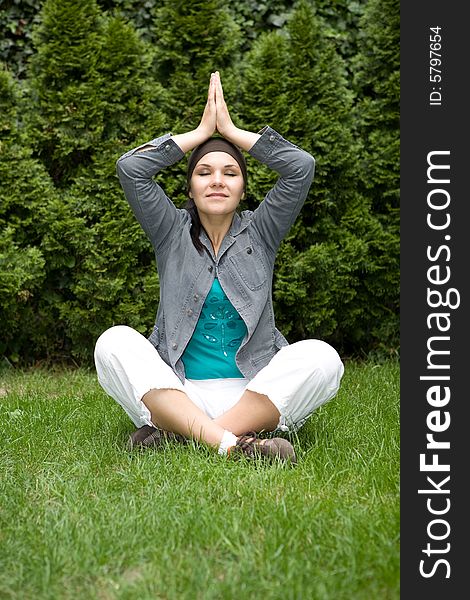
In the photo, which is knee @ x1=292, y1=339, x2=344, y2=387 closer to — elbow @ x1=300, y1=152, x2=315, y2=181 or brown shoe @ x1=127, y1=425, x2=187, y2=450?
brown shoe @ x1=127, y1=425, x2=187, y2=450

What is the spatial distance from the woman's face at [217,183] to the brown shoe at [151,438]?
0.92 metres

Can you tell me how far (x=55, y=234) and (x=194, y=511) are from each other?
3.04 meters

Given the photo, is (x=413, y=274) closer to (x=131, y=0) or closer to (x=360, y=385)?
(x=360, y=385)

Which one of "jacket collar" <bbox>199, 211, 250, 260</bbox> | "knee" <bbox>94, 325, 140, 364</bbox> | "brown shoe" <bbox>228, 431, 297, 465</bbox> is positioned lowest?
"brown shoe" <bbox>228, 431, 297, 465</bbox>

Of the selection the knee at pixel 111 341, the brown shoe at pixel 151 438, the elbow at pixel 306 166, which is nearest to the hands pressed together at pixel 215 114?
the elbow at pixel 306 166

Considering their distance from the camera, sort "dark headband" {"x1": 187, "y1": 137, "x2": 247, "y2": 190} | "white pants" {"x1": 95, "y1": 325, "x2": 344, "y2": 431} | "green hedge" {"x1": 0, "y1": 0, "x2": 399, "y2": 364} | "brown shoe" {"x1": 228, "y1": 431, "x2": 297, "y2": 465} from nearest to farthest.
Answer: "brown shoe" {"x1": 228, "y1": 431, "x2": 297, "y2": 465} → "white pants" {"x1": 95, "y1": 325, "x2": 344, "y2": 431} → "dark headband" {"x1": 187, "y1": 137, "x2": 247, "y2": 190} → "green hedge" {"x1": 0, "y1": 0, "x2": 399, "y2": 364}

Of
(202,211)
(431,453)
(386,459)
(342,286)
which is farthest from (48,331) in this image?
(431,453)

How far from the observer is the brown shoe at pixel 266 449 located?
3.20 metres

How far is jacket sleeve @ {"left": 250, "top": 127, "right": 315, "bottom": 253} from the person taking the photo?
3.62m

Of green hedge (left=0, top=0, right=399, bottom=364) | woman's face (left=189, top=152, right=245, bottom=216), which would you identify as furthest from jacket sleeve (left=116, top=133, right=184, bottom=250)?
green hedge (left=0, top=0, right=399, bottom=364)

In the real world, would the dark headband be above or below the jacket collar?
above

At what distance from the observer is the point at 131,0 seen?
574cm

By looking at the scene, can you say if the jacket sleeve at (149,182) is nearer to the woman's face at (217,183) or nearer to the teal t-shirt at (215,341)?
the woman's face at (217,183)

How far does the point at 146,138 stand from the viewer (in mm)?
5328
